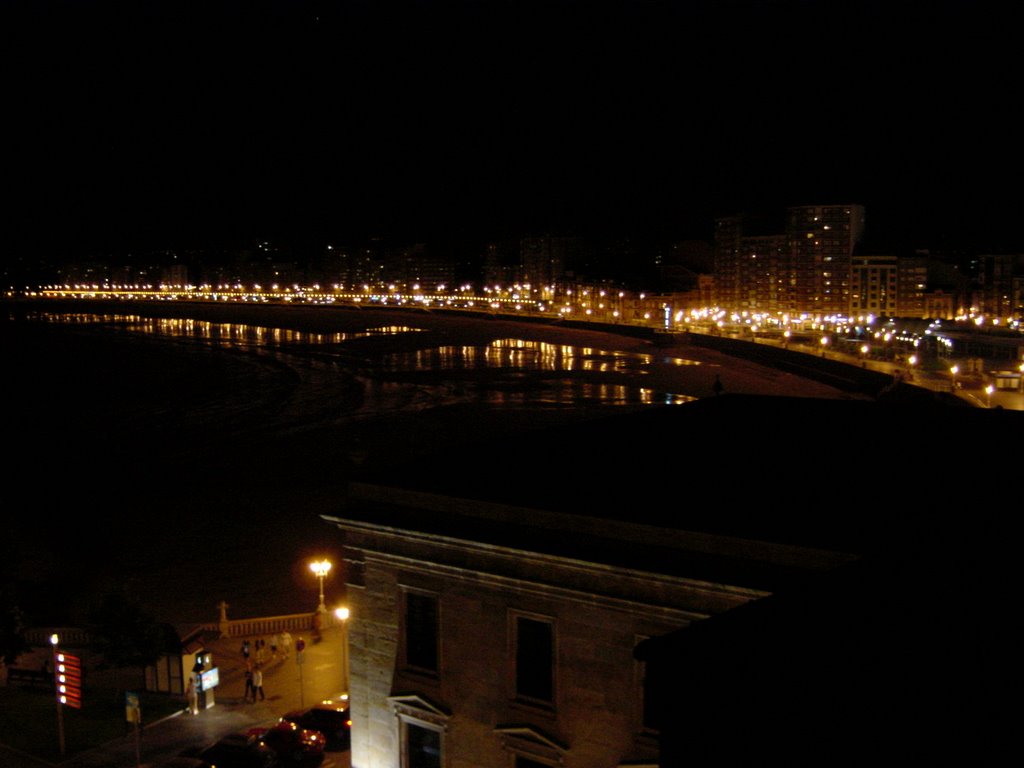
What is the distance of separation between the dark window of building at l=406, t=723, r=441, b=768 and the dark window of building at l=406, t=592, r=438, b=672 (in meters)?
0.52

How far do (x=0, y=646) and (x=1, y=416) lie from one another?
1137 inches

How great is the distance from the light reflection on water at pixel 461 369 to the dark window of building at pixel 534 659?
97.0 ft

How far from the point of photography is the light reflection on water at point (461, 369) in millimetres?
39719

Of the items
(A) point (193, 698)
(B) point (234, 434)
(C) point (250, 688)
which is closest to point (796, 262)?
(B) point (234, 434)

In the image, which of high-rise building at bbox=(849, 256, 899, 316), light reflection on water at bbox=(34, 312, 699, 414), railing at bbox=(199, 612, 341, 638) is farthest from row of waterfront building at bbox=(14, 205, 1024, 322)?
railing at bbox=(199, 612, 341, 638)

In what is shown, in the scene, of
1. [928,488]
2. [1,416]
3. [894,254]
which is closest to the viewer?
[928,488]

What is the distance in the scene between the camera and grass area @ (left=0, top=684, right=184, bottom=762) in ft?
33.9

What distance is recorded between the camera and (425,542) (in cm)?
740

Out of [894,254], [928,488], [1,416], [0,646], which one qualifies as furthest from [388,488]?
[894,254]

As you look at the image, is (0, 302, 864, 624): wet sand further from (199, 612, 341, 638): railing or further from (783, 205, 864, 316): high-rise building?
(783, 205, 864, 316): high-rise building

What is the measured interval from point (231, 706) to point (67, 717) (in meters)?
1.73

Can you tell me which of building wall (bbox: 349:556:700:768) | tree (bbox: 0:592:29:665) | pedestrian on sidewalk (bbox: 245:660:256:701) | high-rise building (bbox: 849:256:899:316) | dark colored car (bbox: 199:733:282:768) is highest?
high-rise building (bbox: 849:256:899:316)

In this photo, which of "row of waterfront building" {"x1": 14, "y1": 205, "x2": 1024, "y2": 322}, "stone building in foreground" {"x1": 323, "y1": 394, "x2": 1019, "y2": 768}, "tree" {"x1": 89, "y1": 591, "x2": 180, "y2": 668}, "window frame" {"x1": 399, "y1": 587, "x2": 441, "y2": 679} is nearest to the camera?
"stone building in foreground" {"x1": 323, "y1": 394, "x2": 1019, "y2": 768}

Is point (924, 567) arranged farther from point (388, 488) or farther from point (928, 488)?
point (388, 488)
